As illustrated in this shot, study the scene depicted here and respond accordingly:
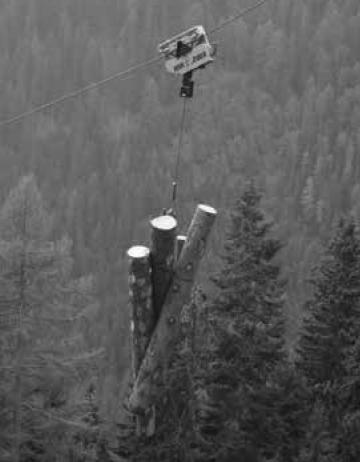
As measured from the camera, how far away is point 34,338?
15320 millimetres

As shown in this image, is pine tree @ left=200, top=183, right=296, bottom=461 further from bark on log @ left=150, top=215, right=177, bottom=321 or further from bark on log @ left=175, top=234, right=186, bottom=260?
bark on log @ left=150, top=215, right=177, bottom=321

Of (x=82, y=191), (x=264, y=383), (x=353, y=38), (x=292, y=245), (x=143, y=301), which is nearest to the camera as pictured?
(x=143, y=301)

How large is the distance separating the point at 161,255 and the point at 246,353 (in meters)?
7.19

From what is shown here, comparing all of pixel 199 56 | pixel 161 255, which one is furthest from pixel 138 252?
pixel 199 56

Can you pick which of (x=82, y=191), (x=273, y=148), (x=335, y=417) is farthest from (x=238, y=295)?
(x=273, y=148)

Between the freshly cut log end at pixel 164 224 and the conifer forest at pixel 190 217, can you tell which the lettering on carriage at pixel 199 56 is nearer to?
the freshly cut log end at pixel 164 224

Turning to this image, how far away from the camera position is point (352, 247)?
15.3 m

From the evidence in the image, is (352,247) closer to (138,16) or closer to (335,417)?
(335,417)

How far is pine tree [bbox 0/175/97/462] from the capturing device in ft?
48.2

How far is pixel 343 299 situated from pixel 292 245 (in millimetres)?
84226

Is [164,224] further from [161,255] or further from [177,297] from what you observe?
[177,297]

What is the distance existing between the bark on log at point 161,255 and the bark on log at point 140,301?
0.07 meters

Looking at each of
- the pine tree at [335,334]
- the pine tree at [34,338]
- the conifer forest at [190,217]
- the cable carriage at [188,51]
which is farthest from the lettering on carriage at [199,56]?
the pine tree at [34,338]

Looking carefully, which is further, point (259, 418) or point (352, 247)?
point (352, 247)
